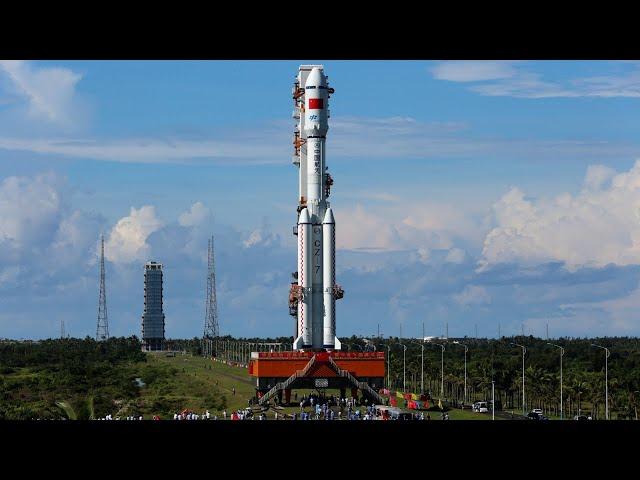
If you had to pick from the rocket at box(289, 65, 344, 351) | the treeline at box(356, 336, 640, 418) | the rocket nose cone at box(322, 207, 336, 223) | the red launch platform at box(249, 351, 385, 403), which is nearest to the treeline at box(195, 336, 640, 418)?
the treeline at box(356, 336, 640, 418)

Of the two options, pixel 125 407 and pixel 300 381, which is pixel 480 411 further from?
pixel 125 407

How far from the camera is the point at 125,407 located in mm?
112375

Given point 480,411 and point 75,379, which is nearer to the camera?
point 480,411

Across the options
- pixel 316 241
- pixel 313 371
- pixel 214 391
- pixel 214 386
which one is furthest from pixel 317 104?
pixel 214 386

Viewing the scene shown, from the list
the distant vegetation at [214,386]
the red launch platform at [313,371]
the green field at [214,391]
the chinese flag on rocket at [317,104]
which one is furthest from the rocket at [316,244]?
the distant vegetation at [214,386]

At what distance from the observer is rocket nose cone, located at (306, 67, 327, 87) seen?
4188 inches

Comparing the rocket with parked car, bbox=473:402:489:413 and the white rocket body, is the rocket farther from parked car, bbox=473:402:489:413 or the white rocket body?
parked car, bbox=473:402:489:413

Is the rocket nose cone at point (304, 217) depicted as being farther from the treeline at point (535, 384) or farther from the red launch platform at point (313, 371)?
the treeline at point (535, 384)

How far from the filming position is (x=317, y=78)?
106 metres

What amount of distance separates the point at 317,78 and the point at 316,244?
1462 centimetres
